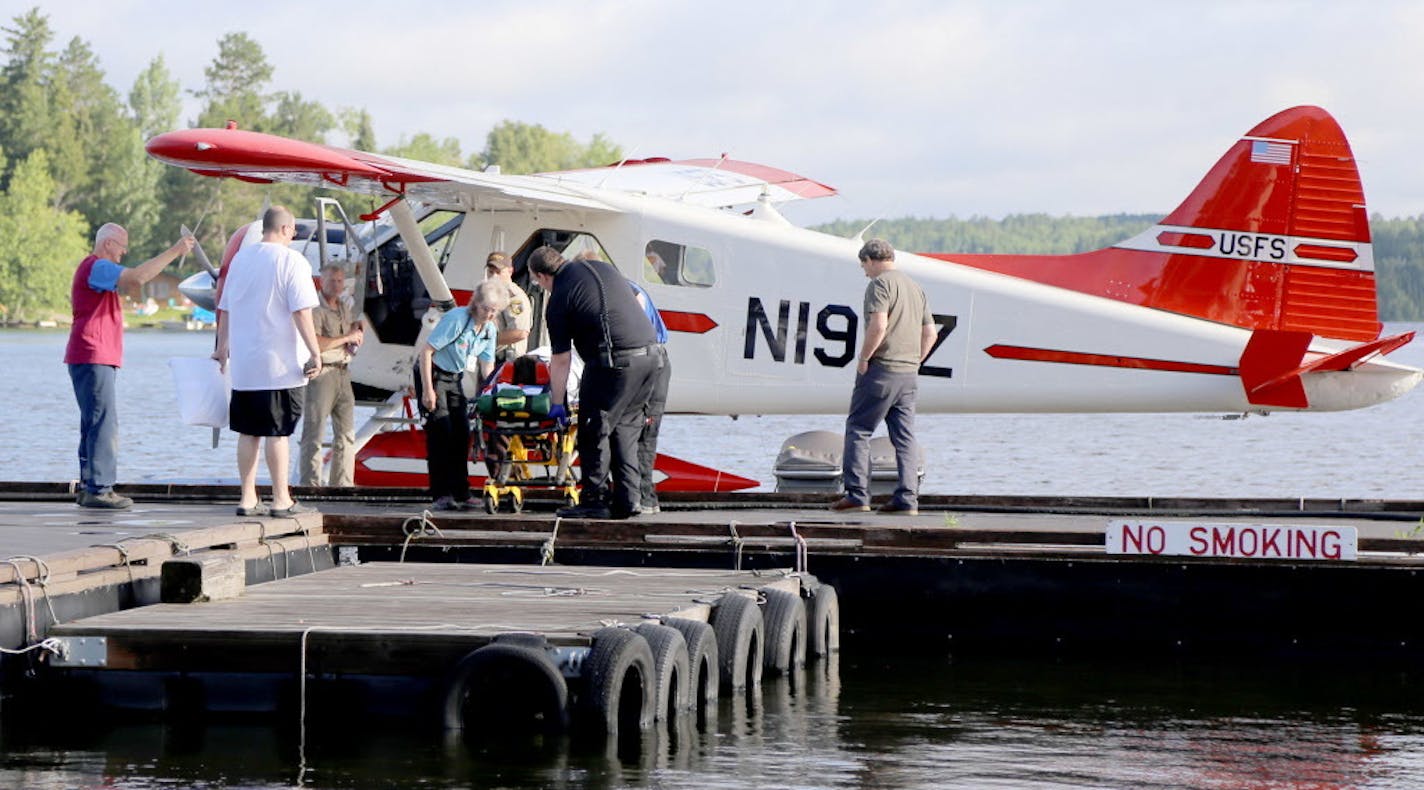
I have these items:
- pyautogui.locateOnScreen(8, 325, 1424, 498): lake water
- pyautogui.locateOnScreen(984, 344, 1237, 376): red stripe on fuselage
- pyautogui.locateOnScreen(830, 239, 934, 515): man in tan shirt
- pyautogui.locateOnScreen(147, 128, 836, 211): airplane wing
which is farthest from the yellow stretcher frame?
pyautogui.locateOnScreen(8, 325, 1424, 498): lake water

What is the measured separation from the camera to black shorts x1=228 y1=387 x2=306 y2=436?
9.40 metres

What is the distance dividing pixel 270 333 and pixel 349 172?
98.2 inches

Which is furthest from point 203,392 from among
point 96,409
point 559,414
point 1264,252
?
point 1264,252

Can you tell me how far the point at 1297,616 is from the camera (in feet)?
29.5

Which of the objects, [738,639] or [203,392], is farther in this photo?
[203,392]

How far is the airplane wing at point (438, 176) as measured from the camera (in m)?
11.4

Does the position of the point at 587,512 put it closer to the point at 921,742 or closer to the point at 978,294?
the point at 921,742

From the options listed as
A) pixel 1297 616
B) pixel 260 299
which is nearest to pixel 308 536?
pixel 260 299

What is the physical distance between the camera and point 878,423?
Result: 33.7 feet

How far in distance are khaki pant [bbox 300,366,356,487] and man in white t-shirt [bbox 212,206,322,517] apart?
250 cm

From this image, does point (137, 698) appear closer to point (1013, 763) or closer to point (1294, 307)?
point (1013, 763)

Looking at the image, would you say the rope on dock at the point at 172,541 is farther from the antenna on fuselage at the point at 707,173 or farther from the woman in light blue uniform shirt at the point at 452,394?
the antenna on fuselage at the point at 707,173

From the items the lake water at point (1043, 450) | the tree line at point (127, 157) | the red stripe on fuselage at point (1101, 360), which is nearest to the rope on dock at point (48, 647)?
the red stripe on fuselage at point (1101, 360)

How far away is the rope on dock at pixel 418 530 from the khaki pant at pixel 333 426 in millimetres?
2473
